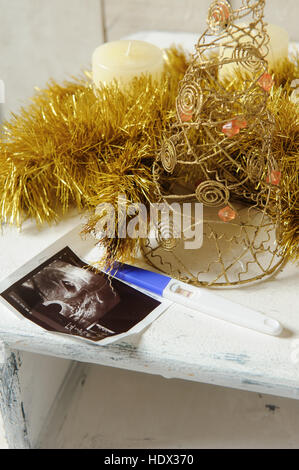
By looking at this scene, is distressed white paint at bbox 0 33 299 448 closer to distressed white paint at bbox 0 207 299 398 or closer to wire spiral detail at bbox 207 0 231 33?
distressed white paint at bbox 0 207 299 398

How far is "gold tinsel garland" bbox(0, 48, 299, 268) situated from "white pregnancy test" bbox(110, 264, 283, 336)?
3 centimetres

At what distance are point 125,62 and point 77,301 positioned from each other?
32cm

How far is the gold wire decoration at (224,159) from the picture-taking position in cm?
44

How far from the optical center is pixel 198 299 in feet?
1.56

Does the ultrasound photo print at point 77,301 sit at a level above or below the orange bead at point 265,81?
below

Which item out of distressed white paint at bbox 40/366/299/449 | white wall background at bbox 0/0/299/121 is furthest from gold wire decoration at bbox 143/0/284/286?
white wall background at bbox 0/0/299/121

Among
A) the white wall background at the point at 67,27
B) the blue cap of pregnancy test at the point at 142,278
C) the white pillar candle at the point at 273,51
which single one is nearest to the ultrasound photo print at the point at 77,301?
the blue cap of pregnancy test at the point at 142,278

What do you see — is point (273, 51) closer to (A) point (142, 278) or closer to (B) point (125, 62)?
(B) point (125, 62)

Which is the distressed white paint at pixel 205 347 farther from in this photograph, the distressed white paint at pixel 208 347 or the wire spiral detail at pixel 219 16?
the wire spiral detail at pixel 219 16

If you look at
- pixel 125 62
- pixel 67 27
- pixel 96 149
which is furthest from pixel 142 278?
pixel 67 27

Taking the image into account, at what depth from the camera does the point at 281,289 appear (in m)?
0.50

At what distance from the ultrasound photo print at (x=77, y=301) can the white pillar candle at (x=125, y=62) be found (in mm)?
255

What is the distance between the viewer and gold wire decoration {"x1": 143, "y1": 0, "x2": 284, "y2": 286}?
44 cm
